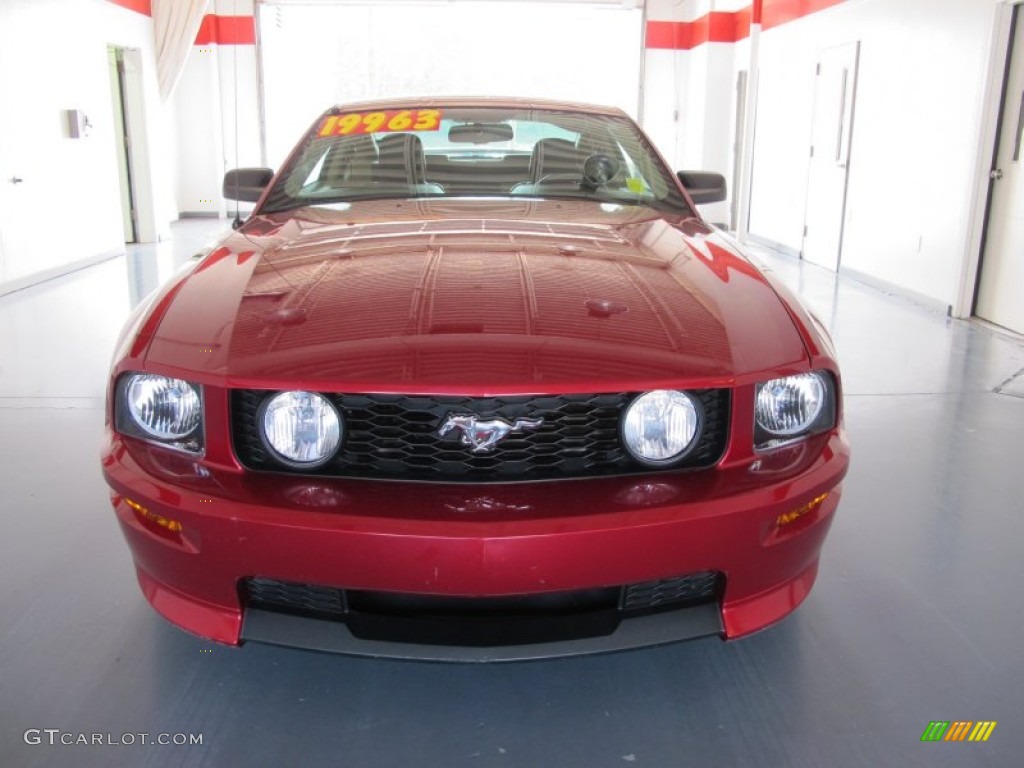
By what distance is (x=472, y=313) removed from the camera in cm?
147

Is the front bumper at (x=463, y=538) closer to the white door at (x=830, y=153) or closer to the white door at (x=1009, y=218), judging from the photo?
the white door at (x=1009, y=218)

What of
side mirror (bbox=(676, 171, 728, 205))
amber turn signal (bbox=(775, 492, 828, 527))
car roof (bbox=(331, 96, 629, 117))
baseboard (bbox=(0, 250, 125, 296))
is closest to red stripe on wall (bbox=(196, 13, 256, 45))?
baseboard (bbox=(0, 250, 125, 296))

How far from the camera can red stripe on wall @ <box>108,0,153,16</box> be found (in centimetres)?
851

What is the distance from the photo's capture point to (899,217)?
6.34 meters

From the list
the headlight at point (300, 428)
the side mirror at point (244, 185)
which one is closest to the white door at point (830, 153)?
the side mirror at point (244, 185)

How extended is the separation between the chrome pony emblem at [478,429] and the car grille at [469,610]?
262 mm

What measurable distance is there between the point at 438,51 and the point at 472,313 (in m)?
11.5

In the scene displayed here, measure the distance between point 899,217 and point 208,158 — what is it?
8.72m

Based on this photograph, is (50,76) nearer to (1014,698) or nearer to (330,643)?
(330,643)

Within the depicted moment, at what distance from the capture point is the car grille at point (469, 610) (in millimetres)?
1395

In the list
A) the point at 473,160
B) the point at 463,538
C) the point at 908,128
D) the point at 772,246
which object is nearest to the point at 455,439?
the point at 463,538

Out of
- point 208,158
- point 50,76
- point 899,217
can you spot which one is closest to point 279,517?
point 899,217

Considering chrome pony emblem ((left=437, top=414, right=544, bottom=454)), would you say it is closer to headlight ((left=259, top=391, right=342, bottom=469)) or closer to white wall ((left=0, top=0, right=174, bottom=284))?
headlight ((left=259, top=391, right=342, bottom=469))

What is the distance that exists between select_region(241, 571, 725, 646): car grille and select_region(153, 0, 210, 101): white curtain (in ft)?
31.7
